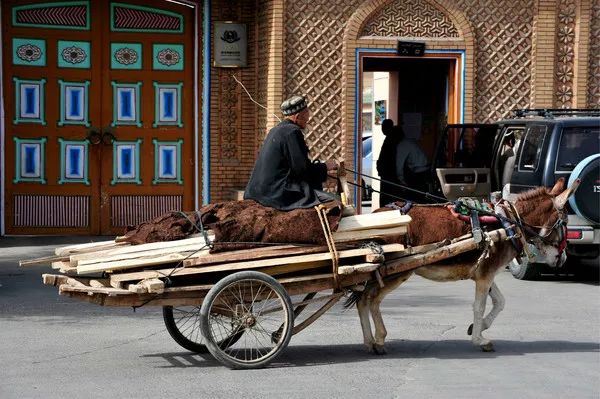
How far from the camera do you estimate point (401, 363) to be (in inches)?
359

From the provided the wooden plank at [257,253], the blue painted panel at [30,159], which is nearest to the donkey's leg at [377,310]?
the wooden plank at [257,253]

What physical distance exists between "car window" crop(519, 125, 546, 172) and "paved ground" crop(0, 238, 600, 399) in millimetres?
1884

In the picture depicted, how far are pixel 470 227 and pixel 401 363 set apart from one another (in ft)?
4.34

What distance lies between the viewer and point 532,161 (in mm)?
14273

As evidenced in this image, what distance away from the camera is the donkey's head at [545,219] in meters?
9.88

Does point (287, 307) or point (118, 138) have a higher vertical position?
point (118, 138)

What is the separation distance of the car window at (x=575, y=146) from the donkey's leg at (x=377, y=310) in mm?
5207

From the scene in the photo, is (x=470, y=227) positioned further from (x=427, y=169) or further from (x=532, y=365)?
(x=427, y=169)

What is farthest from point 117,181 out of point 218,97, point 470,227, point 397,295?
point 470,227

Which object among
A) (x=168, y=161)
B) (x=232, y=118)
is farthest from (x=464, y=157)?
(x=168, y=161)

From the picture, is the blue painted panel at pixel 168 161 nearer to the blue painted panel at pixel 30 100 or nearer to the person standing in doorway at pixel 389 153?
the blue painted panel at pixel 30 100

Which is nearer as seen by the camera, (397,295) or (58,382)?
(58,382)

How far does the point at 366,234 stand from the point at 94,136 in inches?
409

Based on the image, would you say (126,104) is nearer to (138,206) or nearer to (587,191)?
(138,206)
